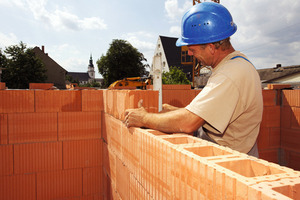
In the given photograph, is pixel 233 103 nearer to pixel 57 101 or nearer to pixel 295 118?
pixel 57 101

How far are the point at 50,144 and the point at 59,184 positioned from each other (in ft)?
2.35

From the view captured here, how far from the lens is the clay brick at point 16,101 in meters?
3.75

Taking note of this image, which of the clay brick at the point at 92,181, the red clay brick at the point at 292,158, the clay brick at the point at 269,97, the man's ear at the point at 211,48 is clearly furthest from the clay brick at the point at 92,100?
the red clay brick at the point at 292,158

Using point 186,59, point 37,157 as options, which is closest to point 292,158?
point 37,157

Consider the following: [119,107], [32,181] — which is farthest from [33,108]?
[119,107]

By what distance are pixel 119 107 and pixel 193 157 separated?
1.72 meters

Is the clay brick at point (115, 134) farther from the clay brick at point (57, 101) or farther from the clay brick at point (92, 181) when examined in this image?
the clay brick at point (92, 181)

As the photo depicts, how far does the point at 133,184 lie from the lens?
2.28 meters

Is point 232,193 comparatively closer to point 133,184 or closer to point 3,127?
point 133,184

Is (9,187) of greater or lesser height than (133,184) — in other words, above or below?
below

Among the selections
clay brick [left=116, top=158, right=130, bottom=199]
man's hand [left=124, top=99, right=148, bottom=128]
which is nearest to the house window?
clay brick [left=116, top=158, right=130, bottom=199]

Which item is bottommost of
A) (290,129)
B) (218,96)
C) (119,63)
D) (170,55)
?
(290,129)

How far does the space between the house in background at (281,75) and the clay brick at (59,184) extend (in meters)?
22.1

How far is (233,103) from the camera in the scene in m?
1.76
